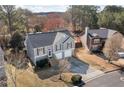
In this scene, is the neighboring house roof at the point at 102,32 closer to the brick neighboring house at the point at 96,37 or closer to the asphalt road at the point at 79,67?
the brick neighboring house at the point at 96,37

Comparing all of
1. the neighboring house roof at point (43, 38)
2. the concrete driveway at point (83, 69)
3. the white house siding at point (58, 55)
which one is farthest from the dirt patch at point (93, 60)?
the neighboring house roof at point (43, 38)

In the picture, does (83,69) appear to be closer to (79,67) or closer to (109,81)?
(79,67)

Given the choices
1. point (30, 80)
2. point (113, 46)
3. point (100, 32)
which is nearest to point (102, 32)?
point (100, 32)
